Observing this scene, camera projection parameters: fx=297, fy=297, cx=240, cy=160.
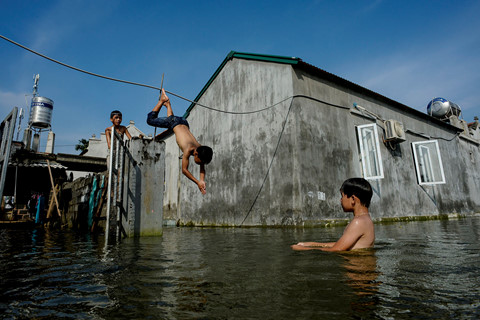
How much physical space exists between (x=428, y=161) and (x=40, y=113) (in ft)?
75.0

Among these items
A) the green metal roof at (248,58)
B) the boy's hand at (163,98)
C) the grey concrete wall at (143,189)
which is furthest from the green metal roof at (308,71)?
the grey concrete wall at (143,189)

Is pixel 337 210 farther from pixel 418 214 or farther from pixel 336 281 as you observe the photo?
pixel 336 281

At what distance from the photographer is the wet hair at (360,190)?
356 cm

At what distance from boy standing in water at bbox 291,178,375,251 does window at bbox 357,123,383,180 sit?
7.63 meters

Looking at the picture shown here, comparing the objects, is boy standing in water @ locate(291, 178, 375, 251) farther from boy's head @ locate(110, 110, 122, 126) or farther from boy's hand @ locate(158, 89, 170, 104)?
boy's head @ locate(110, 110, 122, 126)

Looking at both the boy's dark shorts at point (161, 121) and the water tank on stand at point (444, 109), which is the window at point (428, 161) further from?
the boy's dark shorts at point (161, 121)

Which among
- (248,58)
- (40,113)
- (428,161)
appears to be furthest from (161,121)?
(40,113)

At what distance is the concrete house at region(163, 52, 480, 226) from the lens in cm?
996

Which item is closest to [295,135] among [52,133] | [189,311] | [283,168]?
[283,168]

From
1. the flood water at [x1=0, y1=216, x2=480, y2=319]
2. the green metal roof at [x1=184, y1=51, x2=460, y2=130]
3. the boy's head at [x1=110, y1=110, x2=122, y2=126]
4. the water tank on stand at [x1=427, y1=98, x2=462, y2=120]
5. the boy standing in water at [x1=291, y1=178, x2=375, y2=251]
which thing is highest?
the water tank on stand at [x1=427, y1=98, x2=462, y2=120]

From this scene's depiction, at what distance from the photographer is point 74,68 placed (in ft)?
17.9

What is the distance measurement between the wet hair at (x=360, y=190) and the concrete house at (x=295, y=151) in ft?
18.9

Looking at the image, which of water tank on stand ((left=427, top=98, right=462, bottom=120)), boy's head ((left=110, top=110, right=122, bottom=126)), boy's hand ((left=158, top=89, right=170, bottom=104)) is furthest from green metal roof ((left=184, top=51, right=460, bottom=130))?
water tank on stand ((left=427, top=98, right=462, bottom=120))

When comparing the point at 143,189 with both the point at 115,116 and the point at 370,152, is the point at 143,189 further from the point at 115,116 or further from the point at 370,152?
the point at 370,152
